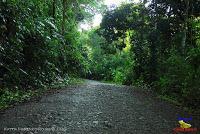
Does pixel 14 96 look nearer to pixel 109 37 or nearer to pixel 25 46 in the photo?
pixel 25 46

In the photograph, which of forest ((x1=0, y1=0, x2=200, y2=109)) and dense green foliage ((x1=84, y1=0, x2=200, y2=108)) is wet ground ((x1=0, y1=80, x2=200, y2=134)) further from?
dense green foliage ((x1=84, y1=0, x2=200, y2=108))

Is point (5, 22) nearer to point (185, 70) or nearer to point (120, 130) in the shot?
point (120, 130)

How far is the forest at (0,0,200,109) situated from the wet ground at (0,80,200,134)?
117 centimetres

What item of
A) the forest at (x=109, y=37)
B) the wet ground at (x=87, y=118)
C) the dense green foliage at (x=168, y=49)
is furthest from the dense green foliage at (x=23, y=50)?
the dense green foliage at (x=168, y=49)

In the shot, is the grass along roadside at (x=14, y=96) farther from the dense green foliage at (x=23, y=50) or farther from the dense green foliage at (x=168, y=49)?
the dense green foliage at (x=168, y=49)

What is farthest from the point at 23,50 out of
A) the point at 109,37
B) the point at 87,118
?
the point at 109,37

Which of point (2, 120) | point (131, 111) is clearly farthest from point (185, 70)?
point (2, 120)

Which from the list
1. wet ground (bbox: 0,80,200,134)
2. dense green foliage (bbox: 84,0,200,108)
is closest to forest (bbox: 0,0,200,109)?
dense green foliage (bbox: 84,0,200,108)

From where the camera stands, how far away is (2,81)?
31.9 feet

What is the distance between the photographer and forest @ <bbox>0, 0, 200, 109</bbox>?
32.7 feet

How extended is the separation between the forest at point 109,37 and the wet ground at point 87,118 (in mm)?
1173

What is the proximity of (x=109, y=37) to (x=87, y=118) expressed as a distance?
24616 mm

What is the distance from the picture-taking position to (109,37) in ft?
102

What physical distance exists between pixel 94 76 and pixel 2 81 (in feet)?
94.0
